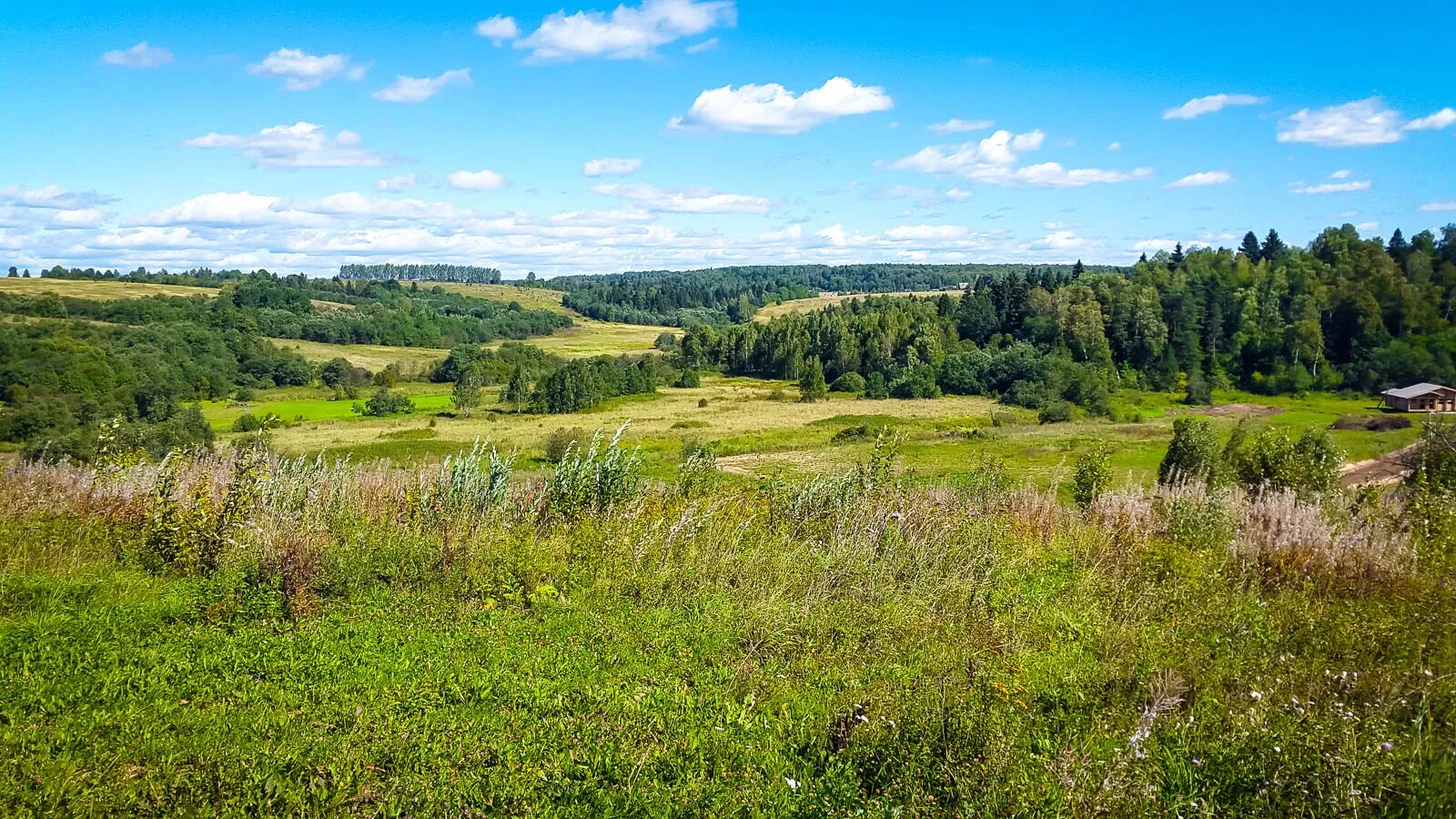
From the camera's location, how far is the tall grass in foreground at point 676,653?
4.02 meters

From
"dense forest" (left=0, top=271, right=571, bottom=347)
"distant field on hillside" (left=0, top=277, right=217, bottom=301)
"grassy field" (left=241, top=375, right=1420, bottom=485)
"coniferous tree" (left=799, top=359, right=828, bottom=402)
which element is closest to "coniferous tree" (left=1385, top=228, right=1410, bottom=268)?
"grassy field" (left=241, top=375, right=1420, bottom=485)

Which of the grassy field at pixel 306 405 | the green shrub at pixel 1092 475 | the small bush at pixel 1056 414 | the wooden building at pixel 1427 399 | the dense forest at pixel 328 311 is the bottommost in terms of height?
the small bush at pixel 1056 414

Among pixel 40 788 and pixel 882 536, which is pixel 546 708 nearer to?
pixel 40 788

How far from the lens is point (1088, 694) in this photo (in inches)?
207

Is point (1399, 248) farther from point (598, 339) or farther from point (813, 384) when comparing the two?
point (598, 339)

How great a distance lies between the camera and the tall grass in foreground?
4016 millimetres

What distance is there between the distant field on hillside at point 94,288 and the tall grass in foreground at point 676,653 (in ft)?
422

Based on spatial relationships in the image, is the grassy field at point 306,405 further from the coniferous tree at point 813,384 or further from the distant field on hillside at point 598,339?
the coniferous tree at point 813,384

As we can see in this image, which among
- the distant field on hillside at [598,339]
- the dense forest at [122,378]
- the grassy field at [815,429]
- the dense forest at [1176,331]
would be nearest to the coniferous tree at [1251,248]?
the dense forest at [1176,331]

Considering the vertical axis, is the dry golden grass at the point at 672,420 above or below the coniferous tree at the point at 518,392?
below

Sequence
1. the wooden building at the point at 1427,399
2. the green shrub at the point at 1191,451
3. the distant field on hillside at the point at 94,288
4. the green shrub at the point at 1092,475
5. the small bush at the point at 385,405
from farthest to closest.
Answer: the distant field on hillside at the point at 94,288 → the small bush at the point at 385,405 → the wooden building at the point at 1427,399 → the green shrub at the point at 1191,451 → the green shrub at the point at 1092,475

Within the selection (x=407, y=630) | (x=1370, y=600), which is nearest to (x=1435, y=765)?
(x=1370, y=600)

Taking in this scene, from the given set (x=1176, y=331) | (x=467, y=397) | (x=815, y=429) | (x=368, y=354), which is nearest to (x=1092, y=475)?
(x=815, y=429)

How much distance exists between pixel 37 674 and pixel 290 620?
1514 millimetres
